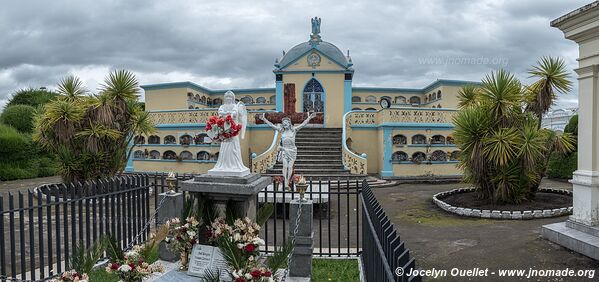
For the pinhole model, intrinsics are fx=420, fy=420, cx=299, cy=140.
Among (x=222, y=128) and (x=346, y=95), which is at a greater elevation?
(x=346, y=95)

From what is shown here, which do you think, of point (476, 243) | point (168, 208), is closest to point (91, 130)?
point (168, 208)

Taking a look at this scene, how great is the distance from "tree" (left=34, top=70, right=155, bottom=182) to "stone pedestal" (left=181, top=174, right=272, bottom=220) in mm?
7340

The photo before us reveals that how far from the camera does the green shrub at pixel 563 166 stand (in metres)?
17.3

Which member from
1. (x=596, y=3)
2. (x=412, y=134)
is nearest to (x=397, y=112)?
(x=412, y=134)

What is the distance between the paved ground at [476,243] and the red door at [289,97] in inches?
512

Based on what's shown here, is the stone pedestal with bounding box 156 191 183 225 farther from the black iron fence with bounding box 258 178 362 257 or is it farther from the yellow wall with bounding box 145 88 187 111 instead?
the yellow wall with bounding box 145 88 187 111

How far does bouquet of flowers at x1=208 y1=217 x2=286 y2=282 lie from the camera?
4.10 metres

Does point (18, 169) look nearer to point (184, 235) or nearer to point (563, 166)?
point (184, 235)

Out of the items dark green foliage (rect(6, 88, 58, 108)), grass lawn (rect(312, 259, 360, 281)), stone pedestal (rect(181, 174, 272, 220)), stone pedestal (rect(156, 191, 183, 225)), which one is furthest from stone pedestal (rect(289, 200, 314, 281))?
dark green foliage (rect(6, 88, 58, 108))

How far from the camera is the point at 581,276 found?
18.3 ft

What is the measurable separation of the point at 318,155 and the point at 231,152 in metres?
11.9

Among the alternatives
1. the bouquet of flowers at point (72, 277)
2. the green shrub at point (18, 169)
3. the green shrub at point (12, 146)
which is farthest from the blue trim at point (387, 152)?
the green shrub at point (12, 146)

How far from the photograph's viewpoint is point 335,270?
6082 millimetres

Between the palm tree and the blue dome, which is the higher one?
the blue dome
